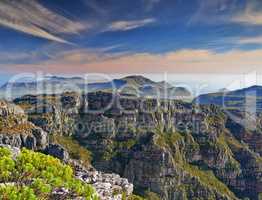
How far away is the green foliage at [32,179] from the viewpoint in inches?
3305

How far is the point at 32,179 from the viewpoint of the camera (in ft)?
315

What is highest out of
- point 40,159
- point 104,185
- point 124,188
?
point 40,159

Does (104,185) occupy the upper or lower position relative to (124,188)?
upper

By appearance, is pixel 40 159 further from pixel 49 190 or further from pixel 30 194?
pixel 30 194

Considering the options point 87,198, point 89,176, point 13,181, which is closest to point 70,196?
point 87,198

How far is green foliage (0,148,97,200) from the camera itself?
275 ft

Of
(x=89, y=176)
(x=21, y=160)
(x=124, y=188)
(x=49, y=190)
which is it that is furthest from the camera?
(x=124, y=188)

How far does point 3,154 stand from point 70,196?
23.8 m

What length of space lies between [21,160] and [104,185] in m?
31.5

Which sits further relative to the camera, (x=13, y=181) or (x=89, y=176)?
(x=89, y=176)

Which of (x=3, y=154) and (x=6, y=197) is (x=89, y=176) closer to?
(x=3, y=154)

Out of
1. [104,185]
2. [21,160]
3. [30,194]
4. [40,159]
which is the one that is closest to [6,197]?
[30,194]

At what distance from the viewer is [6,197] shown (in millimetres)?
81812

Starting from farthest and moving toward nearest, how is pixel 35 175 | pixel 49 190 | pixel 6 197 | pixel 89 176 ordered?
pixel 89 176, pixel 35 175, pixel 49 190, pixel 6 197
